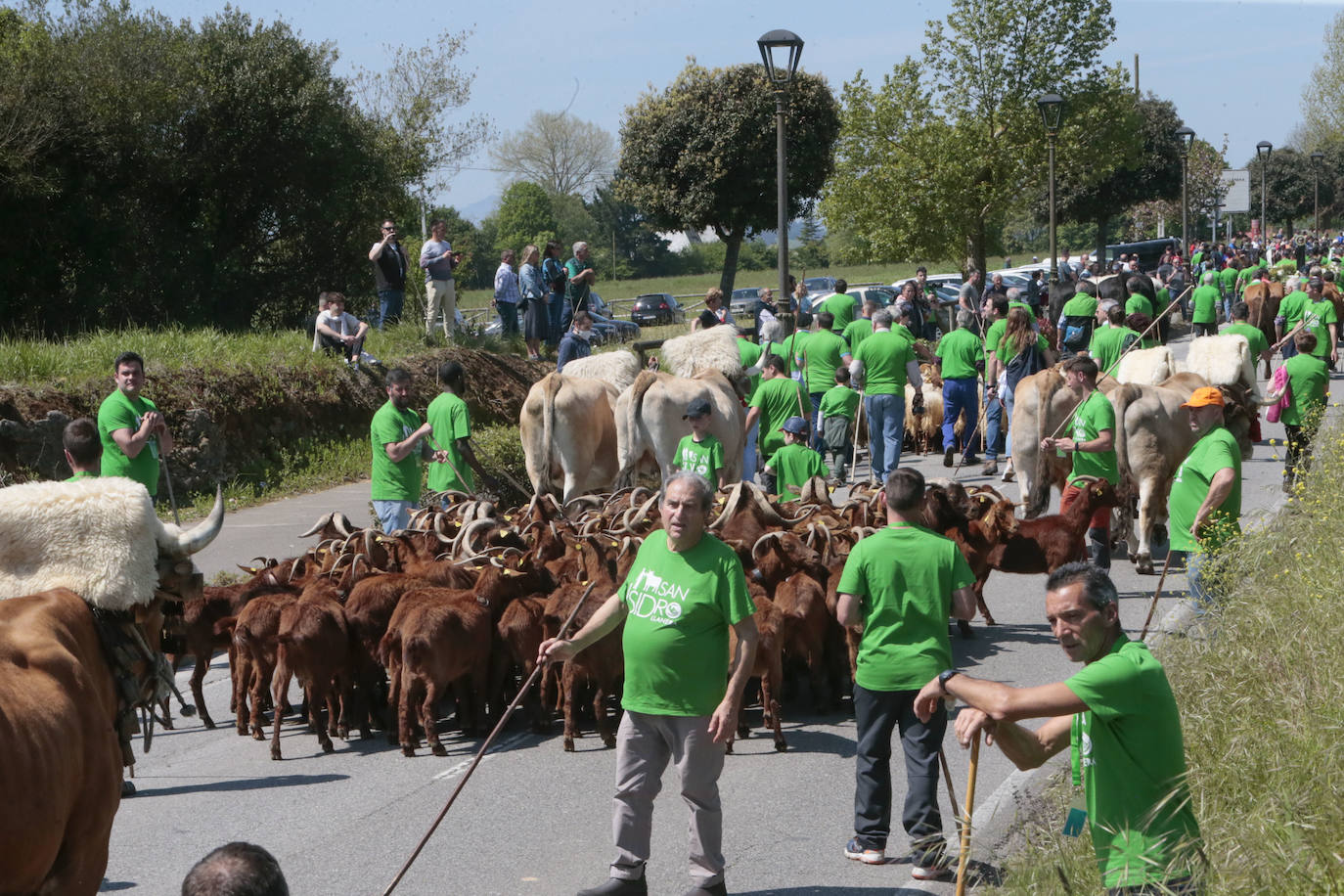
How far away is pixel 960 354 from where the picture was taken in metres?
17.9

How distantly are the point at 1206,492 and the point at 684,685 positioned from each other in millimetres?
4520

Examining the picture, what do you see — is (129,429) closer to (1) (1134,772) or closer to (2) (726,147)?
(1) (1134,772)

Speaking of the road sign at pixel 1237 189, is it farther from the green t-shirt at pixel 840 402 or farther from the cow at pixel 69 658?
the cow at pixel 69 658

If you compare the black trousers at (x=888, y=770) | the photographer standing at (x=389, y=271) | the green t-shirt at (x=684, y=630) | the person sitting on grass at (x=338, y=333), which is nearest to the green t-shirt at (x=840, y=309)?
the photographer standing at (x=389, y=271)

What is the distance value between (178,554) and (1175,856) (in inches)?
153

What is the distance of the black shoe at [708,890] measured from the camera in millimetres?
6020

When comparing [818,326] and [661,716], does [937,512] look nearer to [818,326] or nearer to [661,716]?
[661,716]

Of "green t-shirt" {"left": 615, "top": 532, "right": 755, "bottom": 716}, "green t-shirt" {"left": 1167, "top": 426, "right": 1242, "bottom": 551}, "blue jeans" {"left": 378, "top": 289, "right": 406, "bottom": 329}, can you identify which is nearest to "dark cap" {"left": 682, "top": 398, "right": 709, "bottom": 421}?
"green t-shirt" {"left": 1167, "top": 426, "right": 1242, "bottom": 551}

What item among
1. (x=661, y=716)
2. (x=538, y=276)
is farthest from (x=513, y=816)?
(x=538, y=276)

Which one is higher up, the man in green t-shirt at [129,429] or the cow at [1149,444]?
the man in green t-shirt at [129,429]

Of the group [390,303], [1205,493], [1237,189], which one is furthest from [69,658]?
[1237,189]

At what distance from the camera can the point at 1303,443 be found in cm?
1580

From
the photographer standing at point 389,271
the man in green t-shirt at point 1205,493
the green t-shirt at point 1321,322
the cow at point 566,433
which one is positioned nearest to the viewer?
the man in green t-shirt at point 1205,493

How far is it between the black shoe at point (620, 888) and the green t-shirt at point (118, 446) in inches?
213
